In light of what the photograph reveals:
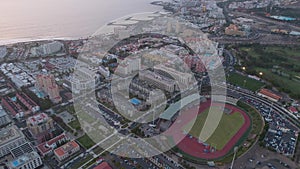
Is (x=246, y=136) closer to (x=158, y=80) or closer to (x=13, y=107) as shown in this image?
(x=158, y=80)

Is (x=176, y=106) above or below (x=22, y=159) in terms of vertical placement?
above

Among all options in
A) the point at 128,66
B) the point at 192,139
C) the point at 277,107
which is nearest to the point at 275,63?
the point at 277,107

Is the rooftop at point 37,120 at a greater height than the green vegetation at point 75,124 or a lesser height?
greater

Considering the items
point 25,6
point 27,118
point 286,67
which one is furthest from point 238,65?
point 25,6

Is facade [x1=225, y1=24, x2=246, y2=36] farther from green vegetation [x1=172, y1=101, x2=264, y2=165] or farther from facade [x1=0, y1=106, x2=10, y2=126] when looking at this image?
facade [x1=0, y1=106, x2=10, y2=126]

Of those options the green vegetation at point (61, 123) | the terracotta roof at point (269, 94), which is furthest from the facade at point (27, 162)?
the terracotta roof at point (269, 94)

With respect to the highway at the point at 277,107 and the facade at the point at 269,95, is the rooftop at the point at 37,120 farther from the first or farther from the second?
the facade at the point at 269,95

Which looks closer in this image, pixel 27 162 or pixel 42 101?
pixel 27 162
